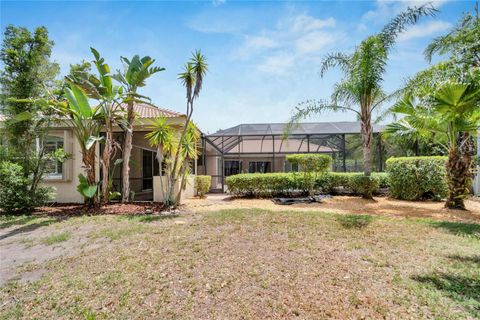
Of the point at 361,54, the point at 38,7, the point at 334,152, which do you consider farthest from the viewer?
the point at 334,152

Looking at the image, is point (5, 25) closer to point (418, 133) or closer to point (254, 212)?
point (254, 212)

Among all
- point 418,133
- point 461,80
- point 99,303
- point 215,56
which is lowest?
point 99,303

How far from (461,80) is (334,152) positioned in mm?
11570

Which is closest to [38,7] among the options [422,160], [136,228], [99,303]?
[136,228]

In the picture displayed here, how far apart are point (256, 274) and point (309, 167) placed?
8.95 m

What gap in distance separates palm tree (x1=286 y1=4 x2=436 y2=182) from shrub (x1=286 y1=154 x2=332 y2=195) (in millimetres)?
1906

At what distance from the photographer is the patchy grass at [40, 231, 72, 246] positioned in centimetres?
559

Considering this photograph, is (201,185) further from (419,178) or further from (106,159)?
(419,178)

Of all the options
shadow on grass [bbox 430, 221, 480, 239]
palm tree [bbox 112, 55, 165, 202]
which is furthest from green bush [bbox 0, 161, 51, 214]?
shadow on grass [bbox 430, 221, 480, 239]

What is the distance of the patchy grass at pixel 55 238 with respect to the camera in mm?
5592

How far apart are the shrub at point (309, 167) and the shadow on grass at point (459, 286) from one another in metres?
8.32

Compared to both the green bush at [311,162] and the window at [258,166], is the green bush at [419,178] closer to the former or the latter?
the green bush at [311,162]

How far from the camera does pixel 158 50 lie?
376 inches

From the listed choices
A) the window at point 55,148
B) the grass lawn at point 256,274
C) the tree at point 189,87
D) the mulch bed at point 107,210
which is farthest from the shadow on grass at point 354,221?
the window at point 55,148
